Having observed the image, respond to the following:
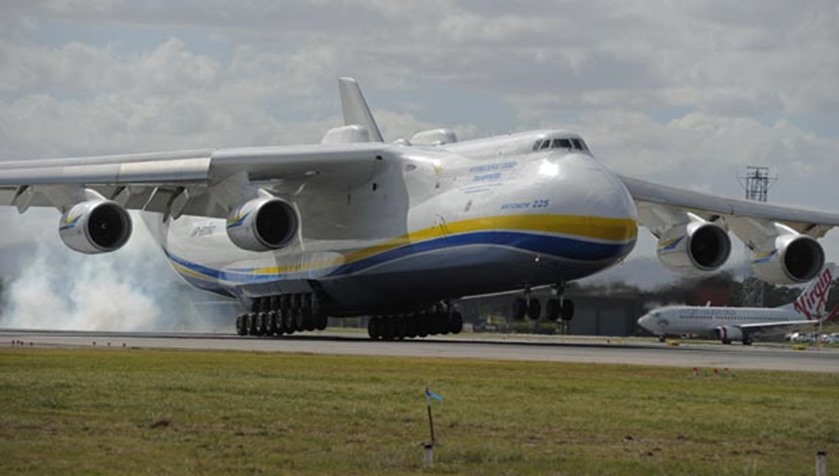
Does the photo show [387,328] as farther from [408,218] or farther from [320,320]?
[408,218]

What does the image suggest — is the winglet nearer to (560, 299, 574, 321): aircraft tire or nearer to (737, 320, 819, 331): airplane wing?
(560, 299, 574, 321): aircraft tire

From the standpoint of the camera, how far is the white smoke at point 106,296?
52.2m

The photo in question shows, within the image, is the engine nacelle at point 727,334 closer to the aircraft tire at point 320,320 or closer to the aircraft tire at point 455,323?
the aircraft tire at point 455,323

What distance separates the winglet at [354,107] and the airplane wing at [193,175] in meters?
6.21

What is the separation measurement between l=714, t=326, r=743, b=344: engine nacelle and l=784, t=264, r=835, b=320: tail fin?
373 cm

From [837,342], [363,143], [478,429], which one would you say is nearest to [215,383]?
[478,429]

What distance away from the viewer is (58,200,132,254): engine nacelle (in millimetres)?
37500

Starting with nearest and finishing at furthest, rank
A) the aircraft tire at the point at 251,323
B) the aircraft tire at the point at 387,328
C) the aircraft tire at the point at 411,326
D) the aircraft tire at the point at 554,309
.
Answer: the aircraft tire at the point at 554,309
the aircraft tire at the point at 411,326
the aircraft tire at the point at 387,328
the aircraft tire at the point at 251,323

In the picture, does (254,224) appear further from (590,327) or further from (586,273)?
(590,327)

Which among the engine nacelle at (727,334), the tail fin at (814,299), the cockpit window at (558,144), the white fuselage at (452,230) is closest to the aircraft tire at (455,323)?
the white fuselage at (452,230)

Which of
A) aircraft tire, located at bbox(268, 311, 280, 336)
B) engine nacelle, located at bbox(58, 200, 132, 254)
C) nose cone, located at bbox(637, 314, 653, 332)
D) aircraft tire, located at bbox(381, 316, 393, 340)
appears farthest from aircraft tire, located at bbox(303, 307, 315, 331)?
nose cone, located at bbox(637, 314, 653, 332)

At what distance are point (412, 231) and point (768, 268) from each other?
938cm

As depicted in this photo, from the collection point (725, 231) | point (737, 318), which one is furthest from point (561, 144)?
point (737, 318)

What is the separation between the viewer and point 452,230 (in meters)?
36.2
